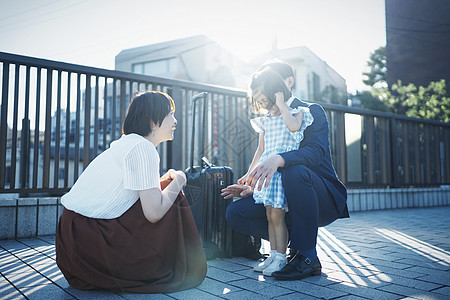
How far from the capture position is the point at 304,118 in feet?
6.68

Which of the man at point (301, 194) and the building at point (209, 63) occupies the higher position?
the building at point (209, 63)

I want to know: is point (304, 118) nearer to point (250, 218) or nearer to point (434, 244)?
point (250, 218)

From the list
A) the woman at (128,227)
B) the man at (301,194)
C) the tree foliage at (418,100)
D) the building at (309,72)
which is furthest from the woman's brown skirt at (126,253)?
the building at (309,72)

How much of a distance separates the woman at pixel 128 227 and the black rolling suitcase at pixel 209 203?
22.7 inches

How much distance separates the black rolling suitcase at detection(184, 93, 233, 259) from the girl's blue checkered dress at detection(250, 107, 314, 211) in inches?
12.7

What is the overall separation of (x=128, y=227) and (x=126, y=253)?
0.38ft

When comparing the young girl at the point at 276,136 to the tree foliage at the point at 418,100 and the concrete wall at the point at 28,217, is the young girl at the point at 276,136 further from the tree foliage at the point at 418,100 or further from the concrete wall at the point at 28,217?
the tree foliage at the point at 418,100

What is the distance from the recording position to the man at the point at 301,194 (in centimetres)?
187

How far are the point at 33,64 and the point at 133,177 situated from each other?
2274 millimetres

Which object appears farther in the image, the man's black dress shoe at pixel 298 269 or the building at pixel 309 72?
the building at pixel 309 72

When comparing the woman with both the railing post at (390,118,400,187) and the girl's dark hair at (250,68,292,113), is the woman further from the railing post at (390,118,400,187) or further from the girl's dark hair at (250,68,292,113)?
the railing post at (390,118,400,187)

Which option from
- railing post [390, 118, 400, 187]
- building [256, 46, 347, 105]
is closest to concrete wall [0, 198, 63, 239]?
railing post [390, 118, 400, 187]

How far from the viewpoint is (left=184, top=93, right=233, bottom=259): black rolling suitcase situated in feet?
7.59

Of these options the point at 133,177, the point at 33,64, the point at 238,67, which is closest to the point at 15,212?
the point at 33,64
